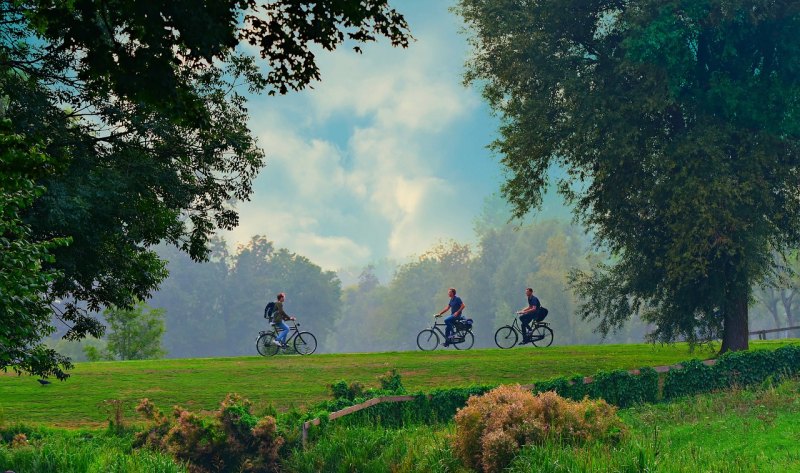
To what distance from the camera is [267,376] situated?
87.6 ft

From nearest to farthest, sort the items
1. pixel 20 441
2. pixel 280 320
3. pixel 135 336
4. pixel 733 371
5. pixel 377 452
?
pixel 377 452 < pixel 20 441 < pixel 733 371 < pixel 280 320 < pixel 135 336

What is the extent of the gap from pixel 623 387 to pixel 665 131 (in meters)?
8.92

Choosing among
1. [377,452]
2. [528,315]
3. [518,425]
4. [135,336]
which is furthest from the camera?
[135,336]

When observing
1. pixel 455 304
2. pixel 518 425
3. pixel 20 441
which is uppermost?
pixel 455 304

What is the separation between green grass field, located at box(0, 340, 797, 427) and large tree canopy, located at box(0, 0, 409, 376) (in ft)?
16.6

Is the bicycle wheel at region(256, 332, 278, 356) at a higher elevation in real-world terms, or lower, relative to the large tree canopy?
lower

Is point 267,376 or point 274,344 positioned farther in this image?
point 274,344

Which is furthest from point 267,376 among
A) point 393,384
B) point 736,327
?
point 736,327

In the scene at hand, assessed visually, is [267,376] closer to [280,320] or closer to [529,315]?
[280,320]

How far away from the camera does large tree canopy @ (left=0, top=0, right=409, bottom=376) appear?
11.0 metres

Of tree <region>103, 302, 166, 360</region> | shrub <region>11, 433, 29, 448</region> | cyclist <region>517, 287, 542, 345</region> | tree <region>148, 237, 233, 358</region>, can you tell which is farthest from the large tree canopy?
tree <region>148, 237, 233, 358</region>

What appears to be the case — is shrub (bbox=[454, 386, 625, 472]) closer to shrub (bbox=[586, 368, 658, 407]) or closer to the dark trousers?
shrub (bbox=[586, 368, 658, 407])

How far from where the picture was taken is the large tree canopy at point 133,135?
11016 millimetres

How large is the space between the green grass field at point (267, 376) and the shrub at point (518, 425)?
22.8ft
